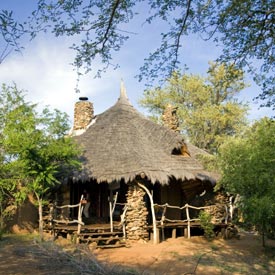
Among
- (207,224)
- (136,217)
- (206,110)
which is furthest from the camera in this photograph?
(206,110)

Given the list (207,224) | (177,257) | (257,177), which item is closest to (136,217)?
(177,257)

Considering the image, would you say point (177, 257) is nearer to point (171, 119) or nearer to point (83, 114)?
point (171, 119)

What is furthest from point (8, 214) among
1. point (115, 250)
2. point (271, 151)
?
point (271, 151)

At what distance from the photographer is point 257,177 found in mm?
11281

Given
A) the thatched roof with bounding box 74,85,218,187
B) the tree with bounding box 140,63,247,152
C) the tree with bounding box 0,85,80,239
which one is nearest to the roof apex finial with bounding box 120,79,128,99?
the thatched roof with bounding box 74,85,218,187

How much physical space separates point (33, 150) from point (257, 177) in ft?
23.4

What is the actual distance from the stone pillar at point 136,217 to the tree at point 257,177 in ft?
10.4

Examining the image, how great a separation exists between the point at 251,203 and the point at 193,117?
2045cm

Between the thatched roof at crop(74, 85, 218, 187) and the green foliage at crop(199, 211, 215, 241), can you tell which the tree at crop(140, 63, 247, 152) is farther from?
the green foliage at crop(199, 211, 215, 241)

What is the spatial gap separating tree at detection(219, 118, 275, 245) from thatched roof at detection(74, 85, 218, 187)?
268 cm

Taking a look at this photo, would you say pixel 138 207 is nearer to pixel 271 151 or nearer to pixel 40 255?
pixel 271 151

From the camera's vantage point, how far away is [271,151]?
35.8 ft

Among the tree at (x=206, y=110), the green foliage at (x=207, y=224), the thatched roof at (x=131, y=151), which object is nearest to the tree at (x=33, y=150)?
the thatched roof at (x=131, y=151)

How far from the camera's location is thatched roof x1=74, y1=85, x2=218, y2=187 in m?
13.6
